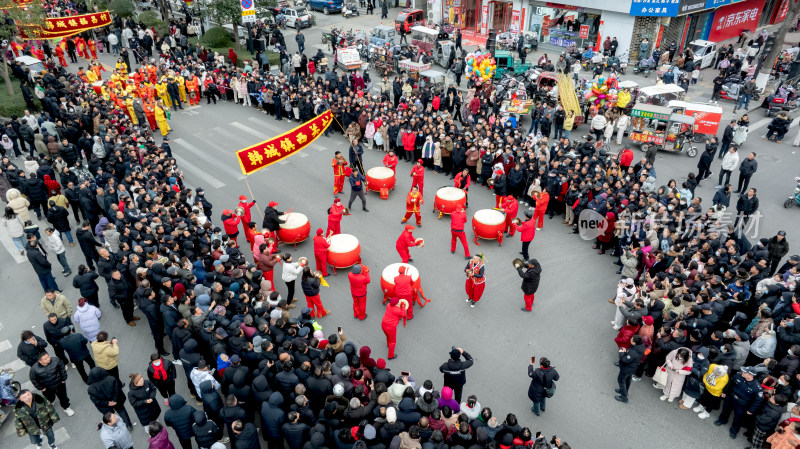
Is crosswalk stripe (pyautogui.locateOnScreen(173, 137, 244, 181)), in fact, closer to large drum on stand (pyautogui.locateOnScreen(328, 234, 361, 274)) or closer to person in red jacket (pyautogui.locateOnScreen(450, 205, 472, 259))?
large drum on stand (pyautogui.locateOnScreen(328, 234, 361, 274))

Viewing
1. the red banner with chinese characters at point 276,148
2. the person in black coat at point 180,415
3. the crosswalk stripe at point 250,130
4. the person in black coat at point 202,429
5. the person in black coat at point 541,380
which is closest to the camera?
the person in black coat at point 202,429

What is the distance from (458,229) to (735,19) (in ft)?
100.0

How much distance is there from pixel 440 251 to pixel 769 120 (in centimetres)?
1756

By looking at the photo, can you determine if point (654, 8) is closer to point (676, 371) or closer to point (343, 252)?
point (343, 252)

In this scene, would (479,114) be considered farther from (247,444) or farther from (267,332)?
(247,444)

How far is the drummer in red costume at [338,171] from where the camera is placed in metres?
16.8

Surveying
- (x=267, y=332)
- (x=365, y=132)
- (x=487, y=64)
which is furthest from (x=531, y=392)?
(x=487, y=64)

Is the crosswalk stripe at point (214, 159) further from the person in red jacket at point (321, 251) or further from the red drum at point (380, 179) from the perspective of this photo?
the person in red jacket at point (321, 251)

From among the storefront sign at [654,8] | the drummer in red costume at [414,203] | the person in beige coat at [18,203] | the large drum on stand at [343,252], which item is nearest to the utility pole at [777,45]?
the storefront sign at [654,8]

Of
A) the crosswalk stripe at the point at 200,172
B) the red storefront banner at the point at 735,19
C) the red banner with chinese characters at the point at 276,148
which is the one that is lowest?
the crosswalk stripe at the point at 200,172

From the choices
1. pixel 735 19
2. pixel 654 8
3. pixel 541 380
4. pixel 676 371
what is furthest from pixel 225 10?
pixel 735 19

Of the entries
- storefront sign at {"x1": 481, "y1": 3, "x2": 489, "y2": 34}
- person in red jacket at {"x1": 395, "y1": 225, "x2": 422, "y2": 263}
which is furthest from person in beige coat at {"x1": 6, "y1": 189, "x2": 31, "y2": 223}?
storefront sign at {"x1": 481, "y1": 3, "x2": 489, "y2": 34}

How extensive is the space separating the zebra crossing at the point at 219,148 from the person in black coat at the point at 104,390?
33.5 ft

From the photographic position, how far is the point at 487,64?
2584cm
